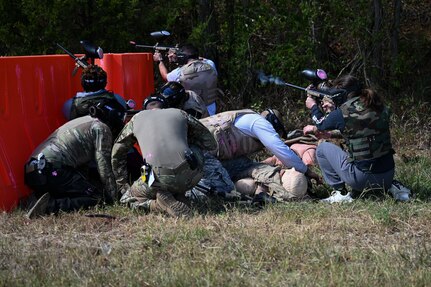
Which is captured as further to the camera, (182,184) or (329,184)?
(329,184)

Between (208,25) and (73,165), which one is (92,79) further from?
(208,25)

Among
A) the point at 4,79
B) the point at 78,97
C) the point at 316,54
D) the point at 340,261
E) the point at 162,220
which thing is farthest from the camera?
the point at 316,54

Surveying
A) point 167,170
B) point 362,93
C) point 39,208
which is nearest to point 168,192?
point 167,170

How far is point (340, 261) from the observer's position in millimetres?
6242

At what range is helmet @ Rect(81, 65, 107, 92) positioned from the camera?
8.64 meters

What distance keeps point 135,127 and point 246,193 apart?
4.51ft

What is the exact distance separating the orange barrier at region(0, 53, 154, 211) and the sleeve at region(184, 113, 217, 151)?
1.64 m

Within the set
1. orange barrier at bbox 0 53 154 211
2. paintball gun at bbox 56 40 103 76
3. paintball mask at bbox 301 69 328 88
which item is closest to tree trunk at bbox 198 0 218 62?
orange barrier at bbox 0 53 154 211

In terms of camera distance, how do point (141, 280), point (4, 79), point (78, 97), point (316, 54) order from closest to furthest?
point (141, 280), point (4, 79), point (78, 97), point (316, 54)

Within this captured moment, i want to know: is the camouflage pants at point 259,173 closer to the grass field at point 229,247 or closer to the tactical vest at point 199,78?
the grass field at point 229,247

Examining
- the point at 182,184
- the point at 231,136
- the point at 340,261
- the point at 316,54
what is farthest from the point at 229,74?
the point at 340,261

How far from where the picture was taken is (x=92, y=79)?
28.4 ft

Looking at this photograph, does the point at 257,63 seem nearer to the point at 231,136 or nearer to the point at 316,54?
the point at 316,54

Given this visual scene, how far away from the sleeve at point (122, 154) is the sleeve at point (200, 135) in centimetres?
55
